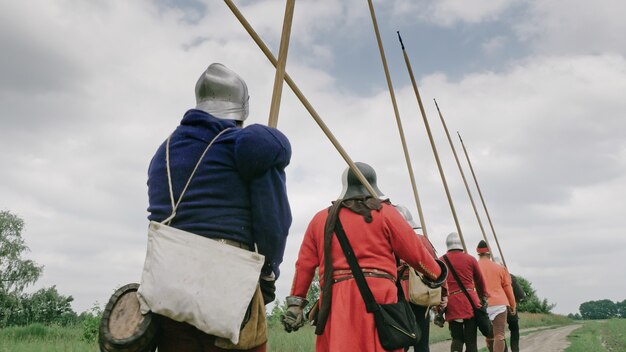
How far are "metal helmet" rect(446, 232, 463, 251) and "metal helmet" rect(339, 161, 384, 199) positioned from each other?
3407mm

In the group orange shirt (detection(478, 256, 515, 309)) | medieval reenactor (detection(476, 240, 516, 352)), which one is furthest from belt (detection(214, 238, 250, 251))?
orange shirt (detection(478, 256, 515, 309))

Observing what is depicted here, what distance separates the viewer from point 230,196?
6.99ft

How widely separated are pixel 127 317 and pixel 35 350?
6.95 metres

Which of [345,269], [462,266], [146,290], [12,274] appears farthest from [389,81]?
[12,274]

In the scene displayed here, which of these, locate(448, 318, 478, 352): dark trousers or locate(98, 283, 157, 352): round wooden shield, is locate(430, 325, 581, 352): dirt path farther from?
locate(98, 283, 157, 352): round wooden shield

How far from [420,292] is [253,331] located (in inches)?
117

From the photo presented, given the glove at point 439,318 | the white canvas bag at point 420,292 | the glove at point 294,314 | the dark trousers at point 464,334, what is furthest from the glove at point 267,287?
the dark trousers at point 464,334

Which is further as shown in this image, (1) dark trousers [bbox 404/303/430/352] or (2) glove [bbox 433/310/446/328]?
(2) glove [bbox 433/310/446/328]

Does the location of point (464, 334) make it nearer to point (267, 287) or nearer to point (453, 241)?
point (453, 241)

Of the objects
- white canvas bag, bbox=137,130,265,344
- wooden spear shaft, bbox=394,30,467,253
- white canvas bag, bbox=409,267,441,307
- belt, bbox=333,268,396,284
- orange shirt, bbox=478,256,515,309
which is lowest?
white canvas bag, bbox=137,130,265,344

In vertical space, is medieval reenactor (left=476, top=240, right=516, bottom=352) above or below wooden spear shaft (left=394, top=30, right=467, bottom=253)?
below

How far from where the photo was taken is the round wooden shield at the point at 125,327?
6.26 ft

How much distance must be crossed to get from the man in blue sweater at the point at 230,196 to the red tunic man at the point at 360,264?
1444 millimetres

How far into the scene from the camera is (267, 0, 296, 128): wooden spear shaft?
8.42 feet
